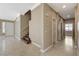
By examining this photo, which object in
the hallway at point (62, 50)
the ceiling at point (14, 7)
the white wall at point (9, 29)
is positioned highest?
the ceiling at point (14, 7)

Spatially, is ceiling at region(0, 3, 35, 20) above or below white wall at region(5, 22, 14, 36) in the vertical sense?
above

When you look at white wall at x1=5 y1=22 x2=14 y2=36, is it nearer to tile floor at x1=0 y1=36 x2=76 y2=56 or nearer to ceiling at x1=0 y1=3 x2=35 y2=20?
ceiling at x1=0 y1=3 x2=35 y2=20

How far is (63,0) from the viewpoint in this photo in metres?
3.83

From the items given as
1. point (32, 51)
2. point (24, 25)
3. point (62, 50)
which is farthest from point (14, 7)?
point (62, 50)

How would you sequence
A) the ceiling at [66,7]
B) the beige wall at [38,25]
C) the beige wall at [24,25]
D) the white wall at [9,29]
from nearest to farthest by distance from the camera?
the beige wall at [38,25]
the ceiling at [66,7]
the beige wall at [24,25]
the white wall at [9,29]

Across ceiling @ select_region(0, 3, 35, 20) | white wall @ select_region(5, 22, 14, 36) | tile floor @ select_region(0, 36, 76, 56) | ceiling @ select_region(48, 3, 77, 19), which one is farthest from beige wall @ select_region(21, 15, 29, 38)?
ceiling @ select_region(48, 3, 77, 19)

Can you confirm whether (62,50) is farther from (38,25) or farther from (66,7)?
(66,7)

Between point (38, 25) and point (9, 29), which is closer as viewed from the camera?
point (38, 25)

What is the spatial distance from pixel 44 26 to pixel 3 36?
595 cm

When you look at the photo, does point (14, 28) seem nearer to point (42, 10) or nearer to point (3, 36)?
point (3, 36)

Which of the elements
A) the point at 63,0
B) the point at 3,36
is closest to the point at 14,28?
the point at 3,36

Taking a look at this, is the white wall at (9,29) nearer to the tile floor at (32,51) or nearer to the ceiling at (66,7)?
the tile floor at (32,51)

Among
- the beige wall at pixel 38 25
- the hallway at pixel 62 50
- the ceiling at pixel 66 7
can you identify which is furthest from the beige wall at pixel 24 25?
the hallway at pixel 62 50

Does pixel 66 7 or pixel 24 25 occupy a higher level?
pixel 66 7
